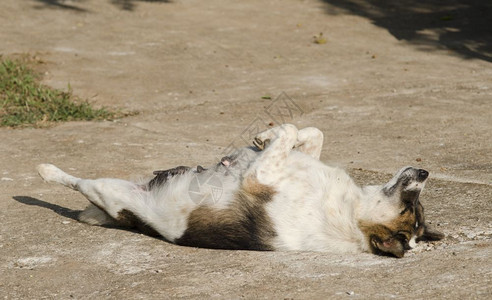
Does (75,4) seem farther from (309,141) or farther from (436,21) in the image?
(309,141)

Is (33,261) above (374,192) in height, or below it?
below

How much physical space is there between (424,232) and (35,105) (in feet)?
16.7

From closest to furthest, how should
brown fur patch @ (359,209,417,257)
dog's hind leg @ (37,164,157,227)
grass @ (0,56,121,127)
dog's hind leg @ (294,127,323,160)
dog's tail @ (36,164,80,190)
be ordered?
brown fur patch @ (359,209,417,257) → dog's hind leg @ (37,164,157,227) → dog's hind leg @ (294,127,323,160) → dog's tail @ (36,164,80,190) → grass @ (0,56,121,127)

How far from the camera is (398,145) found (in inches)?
285

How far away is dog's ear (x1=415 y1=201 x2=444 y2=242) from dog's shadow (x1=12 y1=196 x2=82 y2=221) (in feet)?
7.66

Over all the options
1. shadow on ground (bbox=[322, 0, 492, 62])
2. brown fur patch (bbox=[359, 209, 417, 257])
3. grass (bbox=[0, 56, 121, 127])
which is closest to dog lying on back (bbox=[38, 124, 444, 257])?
brown fur patch (bbox=[359, 209, 417, 257])

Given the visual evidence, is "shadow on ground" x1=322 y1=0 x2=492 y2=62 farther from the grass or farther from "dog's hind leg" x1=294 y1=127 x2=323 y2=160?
"dog's hind leg" x1=294 y1=127 x2=323 y2=160

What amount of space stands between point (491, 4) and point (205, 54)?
5.40 meters

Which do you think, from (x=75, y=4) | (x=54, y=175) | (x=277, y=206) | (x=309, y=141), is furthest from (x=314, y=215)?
(x=75, y=4)

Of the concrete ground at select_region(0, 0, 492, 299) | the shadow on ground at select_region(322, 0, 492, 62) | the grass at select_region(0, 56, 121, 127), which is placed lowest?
the grass at select_region(0, 56, 121, 127)

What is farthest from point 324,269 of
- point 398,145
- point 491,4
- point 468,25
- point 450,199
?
point 491,4

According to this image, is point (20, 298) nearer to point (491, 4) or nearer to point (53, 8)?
point (53, 8)

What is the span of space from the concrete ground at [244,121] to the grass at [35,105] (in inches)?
9.5

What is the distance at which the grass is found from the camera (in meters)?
8.06
